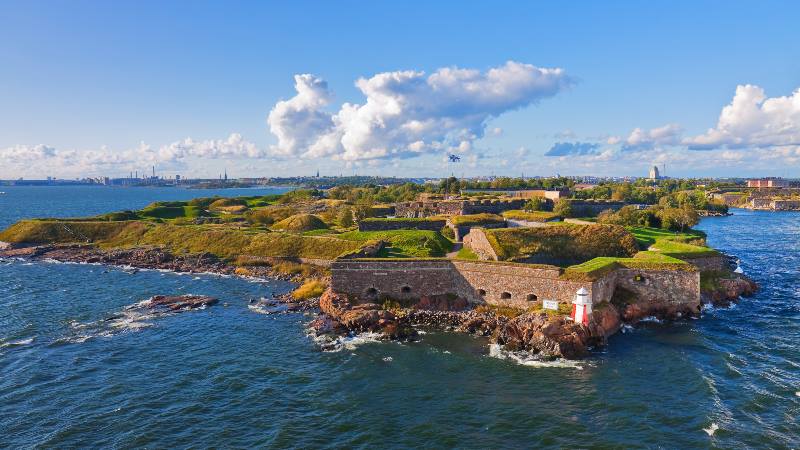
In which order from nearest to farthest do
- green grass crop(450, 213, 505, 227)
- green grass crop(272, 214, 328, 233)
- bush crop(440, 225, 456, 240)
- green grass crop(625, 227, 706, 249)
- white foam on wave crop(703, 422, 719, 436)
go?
white foam on wave crop(703, 422, 719, 436) < green grass crop(625, 227, 706, 249) < green grass crop(450, 213, 505, 227) < bush crop(440, 225, 456, 240) < green grass crop(272, 214, 328, 233)

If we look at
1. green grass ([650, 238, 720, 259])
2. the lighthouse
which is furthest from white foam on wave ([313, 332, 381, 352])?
green grass ([650, 238, 720, 259])

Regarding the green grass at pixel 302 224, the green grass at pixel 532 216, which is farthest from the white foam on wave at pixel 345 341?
the green grass at pixel 302 224

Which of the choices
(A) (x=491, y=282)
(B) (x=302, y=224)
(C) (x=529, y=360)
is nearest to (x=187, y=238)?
(B) (x=302, y=224)

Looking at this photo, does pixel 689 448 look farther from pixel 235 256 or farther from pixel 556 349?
pixel 235 256

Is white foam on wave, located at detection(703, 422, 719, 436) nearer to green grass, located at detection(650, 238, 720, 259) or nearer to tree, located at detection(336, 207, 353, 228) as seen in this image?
green grass, located at detection(650, 238, 720, 259)

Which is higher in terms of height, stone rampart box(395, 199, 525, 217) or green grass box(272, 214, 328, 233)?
stone rampart box(395, 199, 525, 217)

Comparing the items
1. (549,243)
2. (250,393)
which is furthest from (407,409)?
(549,243)

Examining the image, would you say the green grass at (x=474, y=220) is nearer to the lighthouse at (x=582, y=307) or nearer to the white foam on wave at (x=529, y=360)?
the lighthouse at (x=582, y=307)
